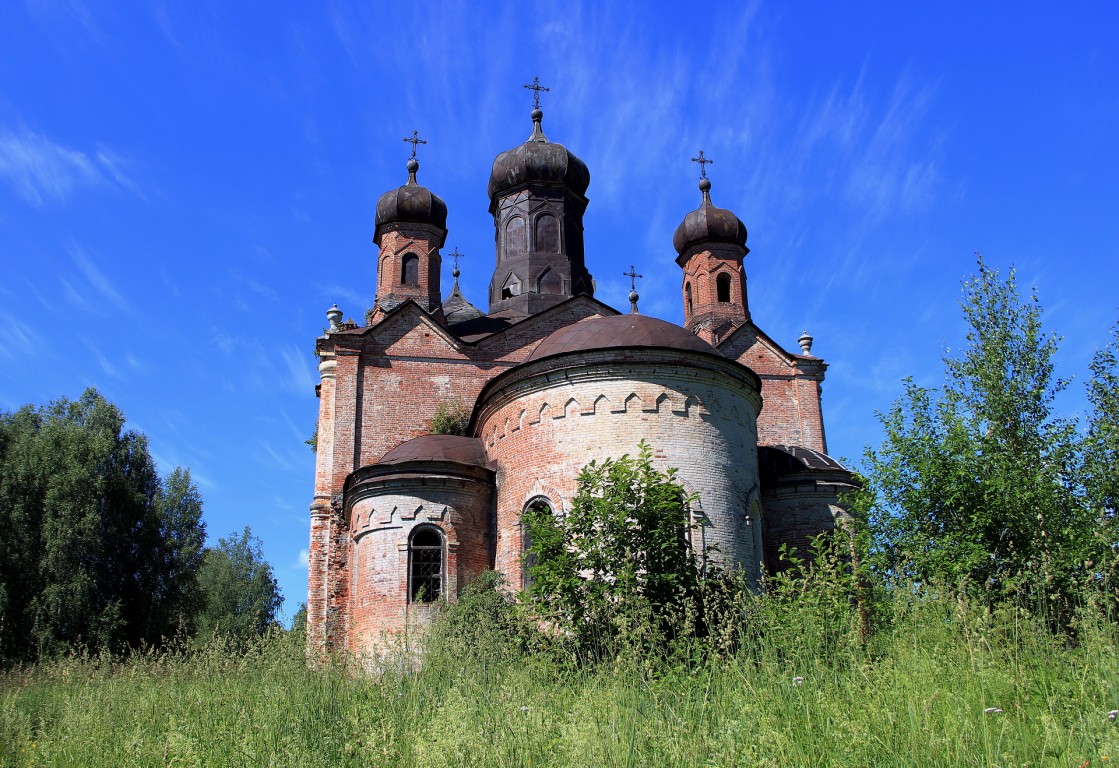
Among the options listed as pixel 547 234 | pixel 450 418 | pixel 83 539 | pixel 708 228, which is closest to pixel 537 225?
pixel 547 234

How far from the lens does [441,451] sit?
1734 centimetres

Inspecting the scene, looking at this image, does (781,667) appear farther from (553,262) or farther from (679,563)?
(553,262)

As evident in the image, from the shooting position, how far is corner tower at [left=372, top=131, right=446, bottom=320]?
23562 mm

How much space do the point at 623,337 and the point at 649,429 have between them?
1.82 metres

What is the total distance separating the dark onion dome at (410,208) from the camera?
24.0 meters

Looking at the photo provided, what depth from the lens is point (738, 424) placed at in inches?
625

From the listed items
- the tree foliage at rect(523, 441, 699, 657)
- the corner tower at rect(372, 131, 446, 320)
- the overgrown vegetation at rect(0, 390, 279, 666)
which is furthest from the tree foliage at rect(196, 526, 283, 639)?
the tree foliage at rect(523, 441, 699, 657)

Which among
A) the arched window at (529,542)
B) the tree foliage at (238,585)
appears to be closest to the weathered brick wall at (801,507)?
the arched window at (529,542)

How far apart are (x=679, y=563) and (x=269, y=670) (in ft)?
17.8

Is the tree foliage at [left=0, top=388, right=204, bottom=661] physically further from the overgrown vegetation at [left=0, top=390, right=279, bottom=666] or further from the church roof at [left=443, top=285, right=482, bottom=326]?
the church roof at [left=443, top=285, right=482, bottom=326]

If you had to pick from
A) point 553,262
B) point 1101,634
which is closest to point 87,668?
point 1101,634

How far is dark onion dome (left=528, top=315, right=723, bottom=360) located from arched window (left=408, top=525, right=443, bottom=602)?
366cm

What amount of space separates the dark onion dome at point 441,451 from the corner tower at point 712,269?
855cm

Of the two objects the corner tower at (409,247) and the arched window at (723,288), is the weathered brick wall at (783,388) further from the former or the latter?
the corner tower at (409,247)
